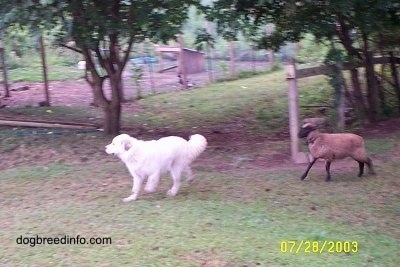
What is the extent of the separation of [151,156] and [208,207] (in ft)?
2.40

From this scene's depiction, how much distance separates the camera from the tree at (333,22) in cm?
875

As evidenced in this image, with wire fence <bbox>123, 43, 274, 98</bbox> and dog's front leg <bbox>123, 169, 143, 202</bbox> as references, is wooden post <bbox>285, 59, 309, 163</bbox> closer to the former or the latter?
dog's front leg <bbox>123, 169, 143, 202</bbox>

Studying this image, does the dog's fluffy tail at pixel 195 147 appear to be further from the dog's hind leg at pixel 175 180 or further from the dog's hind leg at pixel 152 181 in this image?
the dog's hind leg at pixel 152 181

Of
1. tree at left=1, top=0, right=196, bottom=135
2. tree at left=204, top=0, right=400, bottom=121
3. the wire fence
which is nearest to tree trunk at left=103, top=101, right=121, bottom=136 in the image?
tree at left=1, top=0, right=196, bottom=135

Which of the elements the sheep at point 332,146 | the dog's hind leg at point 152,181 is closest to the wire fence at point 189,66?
the sheep at point 332,146

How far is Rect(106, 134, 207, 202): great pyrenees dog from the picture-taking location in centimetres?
604

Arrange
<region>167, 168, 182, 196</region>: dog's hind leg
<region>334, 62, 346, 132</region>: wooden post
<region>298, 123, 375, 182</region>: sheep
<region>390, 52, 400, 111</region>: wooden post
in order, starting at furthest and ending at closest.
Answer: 1. <region>390, 52, 400, 111</region>: wooden post
2. <region>334, 62, 346, 132</region>: wooden post
3. <region>298, 123, 375, 182</region>: sheep
4. <region>167, 168, 182, 196</region>: dog's hind leg

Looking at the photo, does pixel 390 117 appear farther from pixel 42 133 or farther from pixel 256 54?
pixel 256 54

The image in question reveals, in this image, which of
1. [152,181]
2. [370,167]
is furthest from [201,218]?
[370,167]

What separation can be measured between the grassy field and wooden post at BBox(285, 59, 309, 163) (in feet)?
1.03

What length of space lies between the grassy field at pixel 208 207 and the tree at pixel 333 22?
126cm

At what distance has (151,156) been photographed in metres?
6.09

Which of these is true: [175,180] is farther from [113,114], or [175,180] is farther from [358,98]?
[358,98]

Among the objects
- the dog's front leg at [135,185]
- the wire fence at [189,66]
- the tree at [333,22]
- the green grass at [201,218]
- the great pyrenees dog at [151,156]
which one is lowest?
the green grass at [201,218]
